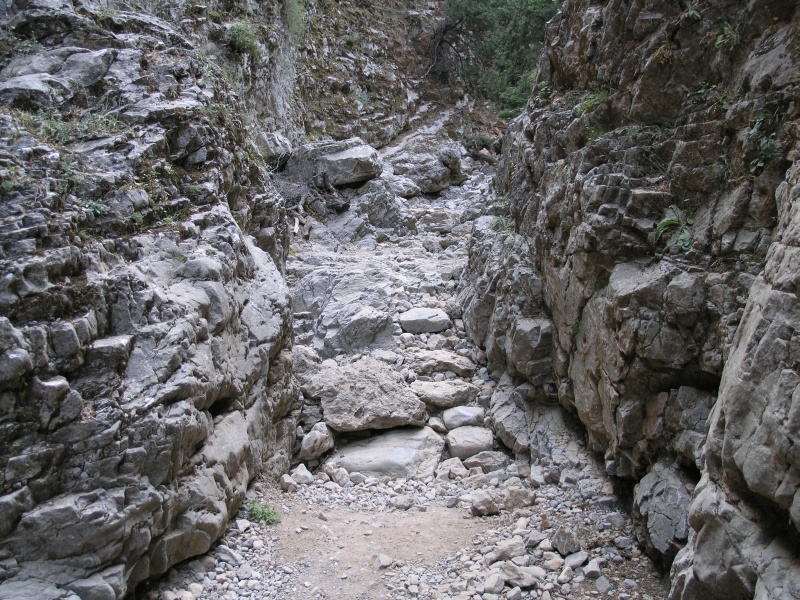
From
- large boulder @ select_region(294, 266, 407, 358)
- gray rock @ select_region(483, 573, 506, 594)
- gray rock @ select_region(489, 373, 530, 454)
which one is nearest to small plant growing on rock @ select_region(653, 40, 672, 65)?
gray rock @ select_region(489, 373, 530, 454)

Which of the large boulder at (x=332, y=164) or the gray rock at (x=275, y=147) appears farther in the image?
the large boulder at (x=332, y=164)

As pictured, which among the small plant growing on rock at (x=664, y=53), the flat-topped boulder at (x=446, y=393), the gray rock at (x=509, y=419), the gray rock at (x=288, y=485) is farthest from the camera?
the flat-topped boulder at (x=446, y=393)

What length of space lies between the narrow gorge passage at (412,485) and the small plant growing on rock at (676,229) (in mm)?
2904

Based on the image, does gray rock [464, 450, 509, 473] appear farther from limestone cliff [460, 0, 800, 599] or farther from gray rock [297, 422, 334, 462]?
gray rock [297, 422, 334, 462]

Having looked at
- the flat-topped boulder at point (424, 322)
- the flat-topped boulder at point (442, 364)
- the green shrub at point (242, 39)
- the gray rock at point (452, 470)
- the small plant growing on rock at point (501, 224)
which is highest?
the green shrub at point (242, 39)

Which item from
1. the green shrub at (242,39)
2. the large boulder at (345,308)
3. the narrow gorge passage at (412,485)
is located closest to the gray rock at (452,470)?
the narrow gorge passage at (412,485)

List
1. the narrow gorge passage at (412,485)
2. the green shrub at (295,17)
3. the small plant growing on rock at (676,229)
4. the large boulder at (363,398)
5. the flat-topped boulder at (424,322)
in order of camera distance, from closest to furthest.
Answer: the narrow gorge passage at (412,485)
the small plant growing on rock at (676,229)
the large boulder at (363,398)
the flat-topped boulder at (424,322)
the green shrub at (295,17)

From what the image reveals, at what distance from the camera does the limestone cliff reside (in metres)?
3.37

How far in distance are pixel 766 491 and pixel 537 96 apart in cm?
868

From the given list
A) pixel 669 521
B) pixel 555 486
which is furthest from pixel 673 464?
pixel 555 486

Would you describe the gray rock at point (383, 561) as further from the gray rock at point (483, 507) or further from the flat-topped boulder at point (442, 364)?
the flat-topped boulder at point (442, 364)

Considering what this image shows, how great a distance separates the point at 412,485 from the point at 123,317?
14.0 ft

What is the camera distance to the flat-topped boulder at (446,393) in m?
9.10

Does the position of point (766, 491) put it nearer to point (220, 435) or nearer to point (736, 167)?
point (736, 167)
